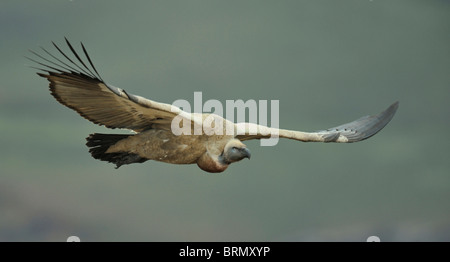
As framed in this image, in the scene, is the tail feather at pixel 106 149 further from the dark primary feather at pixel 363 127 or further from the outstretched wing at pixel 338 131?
the dark primary feather at pixel 363 127

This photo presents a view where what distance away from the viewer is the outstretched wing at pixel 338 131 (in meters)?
10.6

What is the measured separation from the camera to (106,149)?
10172 millimetres

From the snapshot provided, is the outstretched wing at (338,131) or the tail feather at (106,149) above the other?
the outstretched wing at (338,131)

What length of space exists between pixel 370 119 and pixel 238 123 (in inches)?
111

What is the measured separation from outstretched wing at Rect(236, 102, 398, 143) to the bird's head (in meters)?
0.46

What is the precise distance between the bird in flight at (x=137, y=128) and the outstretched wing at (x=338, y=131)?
0.03 m

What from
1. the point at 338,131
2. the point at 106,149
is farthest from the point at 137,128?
the point at 338,131

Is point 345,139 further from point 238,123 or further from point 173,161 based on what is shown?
point 173,161

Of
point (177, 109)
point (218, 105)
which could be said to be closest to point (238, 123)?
point (218, 105)

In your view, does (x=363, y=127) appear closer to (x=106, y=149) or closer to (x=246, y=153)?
(x=246, y=153)

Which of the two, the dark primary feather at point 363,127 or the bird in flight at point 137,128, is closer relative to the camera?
the bird in flight at point 137,128

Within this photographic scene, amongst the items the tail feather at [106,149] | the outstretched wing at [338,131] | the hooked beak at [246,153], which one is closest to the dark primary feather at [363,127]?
the outstretched wing at [338,131]

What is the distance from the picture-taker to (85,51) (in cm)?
875

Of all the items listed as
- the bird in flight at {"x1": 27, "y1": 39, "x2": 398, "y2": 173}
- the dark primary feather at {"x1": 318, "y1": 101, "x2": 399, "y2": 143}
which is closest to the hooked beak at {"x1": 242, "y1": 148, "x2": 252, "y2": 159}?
→ the bird in flight at {"x1": 27, "y1": 39, "x2": 398, "y2": 173}
